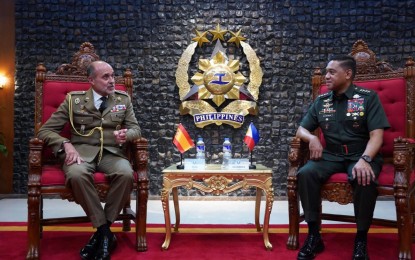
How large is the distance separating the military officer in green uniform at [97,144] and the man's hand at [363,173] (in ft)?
4.63

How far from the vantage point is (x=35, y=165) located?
2.63 metres

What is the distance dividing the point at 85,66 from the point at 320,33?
10.1 feet

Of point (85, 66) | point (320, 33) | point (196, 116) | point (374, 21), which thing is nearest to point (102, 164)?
point (85, 66)

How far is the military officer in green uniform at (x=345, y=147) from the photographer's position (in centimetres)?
251

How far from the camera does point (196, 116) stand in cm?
520

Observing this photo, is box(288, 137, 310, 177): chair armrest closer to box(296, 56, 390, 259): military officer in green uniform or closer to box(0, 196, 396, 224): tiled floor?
box(296, 56, 390, 259): military officer in green uniform

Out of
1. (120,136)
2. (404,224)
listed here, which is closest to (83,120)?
(120,136)

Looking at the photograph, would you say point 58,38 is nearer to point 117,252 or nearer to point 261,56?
point 261,56

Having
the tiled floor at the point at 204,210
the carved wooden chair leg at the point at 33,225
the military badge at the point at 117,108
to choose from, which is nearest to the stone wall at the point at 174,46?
the tiled floor at the point at 204,210

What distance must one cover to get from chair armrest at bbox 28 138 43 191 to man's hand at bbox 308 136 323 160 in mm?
1775

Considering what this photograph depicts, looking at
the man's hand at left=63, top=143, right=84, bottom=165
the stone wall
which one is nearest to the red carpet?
the man's hand at left=63, top=143, right=84, bottom=165

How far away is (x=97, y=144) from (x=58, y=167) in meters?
0.33

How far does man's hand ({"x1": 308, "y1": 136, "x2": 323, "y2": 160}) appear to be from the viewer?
2811 millimetres

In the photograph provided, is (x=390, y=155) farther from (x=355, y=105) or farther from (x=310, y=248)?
(x=310, y=248)
